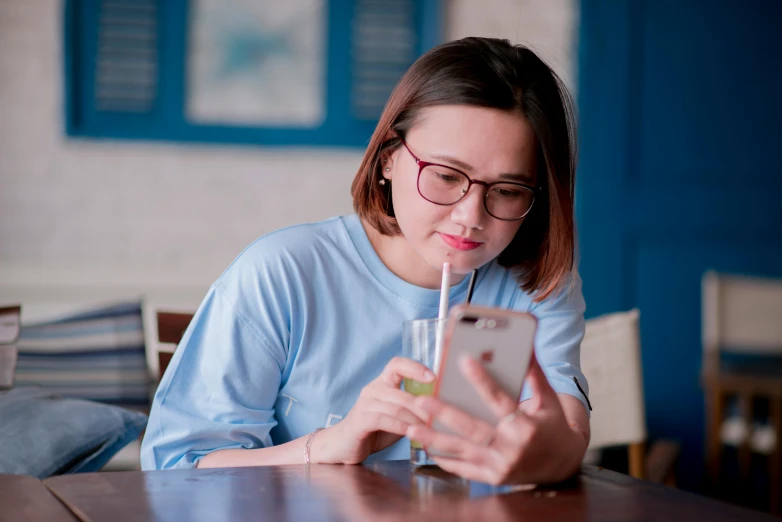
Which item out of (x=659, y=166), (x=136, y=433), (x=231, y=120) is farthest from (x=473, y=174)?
(x=659, y=166)

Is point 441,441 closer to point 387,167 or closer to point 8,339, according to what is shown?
point 387,167

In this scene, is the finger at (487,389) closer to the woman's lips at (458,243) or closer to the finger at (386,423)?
the finger at (386,423)

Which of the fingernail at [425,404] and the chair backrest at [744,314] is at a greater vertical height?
the fingernail at [425,404]

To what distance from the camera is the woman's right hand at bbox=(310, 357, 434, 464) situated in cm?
97

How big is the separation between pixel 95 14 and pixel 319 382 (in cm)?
253

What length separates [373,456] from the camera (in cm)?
134

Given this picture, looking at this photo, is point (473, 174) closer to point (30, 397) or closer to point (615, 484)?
point (615, 484)

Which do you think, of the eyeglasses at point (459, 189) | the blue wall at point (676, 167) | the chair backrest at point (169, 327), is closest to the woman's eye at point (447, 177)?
the eyeglasses at point (459, 189)

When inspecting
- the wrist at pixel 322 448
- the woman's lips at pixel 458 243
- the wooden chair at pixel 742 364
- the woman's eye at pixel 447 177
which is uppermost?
the woman's eye at pixel 447 177

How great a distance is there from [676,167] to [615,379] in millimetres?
2026

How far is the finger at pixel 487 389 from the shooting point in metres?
Answer: 0.85

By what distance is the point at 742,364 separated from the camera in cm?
364

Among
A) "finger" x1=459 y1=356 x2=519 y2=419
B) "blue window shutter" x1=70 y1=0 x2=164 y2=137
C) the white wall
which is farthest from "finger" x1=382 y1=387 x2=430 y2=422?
"blue window shutter" x1=70 y1=0 x2=164 y2=137

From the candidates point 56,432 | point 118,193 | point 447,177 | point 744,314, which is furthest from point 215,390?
point 744,314
